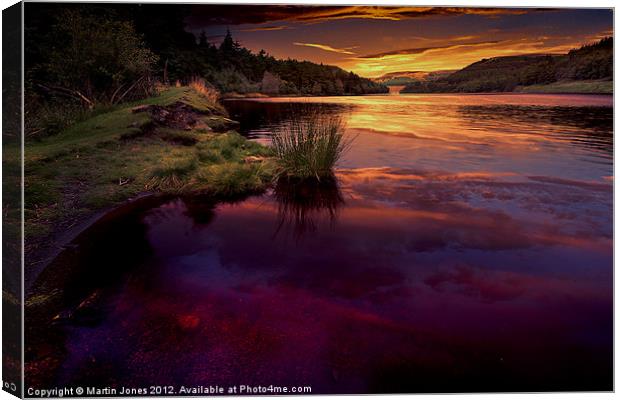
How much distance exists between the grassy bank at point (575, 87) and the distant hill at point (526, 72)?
37 mm

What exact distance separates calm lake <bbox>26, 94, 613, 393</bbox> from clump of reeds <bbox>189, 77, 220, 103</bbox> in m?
3.11

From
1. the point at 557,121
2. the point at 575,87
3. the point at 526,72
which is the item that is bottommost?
the point at 557,121

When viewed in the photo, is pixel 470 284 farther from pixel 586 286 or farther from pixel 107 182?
pixel 107 182

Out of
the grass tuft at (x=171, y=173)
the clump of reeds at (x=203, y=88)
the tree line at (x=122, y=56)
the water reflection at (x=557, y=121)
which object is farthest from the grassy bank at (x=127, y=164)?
the water reflection at (x=557, y=121)

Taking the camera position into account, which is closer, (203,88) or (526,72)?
(526,72)

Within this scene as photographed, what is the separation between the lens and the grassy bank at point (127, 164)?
405 centimetres

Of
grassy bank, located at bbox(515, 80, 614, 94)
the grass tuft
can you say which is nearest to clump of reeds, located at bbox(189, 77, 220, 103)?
the grass tuft

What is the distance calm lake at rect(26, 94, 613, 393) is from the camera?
2168 mm

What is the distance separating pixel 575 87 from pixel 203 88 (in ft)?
21.2

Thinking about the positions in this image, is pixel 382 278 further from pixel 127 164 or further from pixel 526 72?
pixel 127 164

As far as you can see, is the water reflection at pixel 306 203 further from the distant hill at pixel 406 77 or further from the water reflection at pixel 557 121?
the water reflection at pixel 557 121

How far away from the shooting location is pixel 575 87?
3514 mm

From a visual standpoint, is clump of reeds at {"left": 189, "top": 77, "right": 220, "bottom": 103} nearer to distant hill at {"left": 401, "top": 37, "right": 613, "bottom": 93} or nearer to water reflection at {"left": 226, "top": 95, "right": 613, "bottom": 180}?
water reflection at {"left": 226, "top": 95, "right": 613, "bottom": 180}

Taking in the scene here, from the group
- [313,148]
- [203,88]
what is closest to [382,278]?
[313,148]
